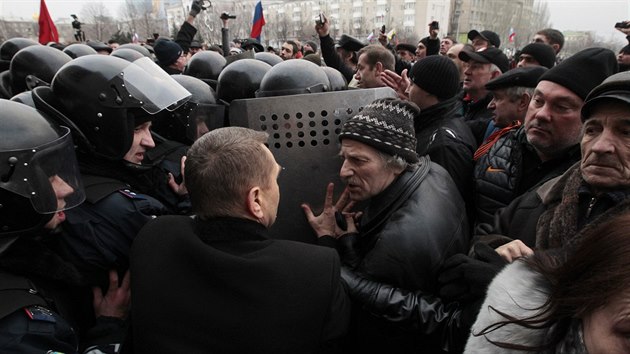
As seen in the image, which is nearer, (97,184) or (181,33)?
(97,184)

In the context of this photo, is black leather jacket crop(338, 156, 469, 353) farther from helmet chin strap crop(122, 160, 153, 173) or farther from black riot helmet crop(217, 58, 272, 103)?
black riot helmet crop(217, 58, 272, 103)

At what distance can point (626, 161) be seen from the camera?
171 cm

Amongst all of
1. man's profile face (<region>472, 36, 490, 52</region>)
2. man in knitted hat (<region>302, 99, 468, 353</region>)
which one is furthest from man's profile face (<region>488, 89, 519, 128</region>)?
man's profile face (<region>472, 36, 490, 52</region>)

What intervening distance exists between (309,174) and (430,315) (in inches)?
43.0

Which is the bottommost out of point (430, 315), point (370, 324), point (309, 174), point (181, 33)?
point (370, 324)

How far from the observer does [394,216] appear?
6.40 ft

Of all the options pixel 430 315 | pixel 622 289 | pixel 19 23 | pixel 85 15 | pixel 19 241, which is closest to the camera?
pixel 622 289

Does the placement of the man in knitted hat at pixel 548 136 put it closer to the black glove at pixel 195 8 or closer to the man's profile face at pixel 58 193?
the man's profile face at pixel 58 193

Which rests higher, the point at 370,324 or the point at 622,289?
the point at 622,289

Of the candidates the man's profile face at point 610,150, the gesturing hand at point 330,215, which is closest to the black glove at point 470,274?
the man's profile face at point 610,150

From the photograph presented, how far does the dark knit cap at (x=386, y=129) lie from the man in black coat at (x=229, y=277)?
0.65m

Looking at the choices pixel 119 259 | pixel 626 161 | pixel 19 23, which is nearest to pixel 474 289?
pixel 626 161

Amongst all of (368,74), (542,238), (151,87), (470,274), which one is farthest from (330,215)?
(368,74)

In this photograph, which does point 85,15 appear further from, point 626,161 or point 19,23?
point 626,161
